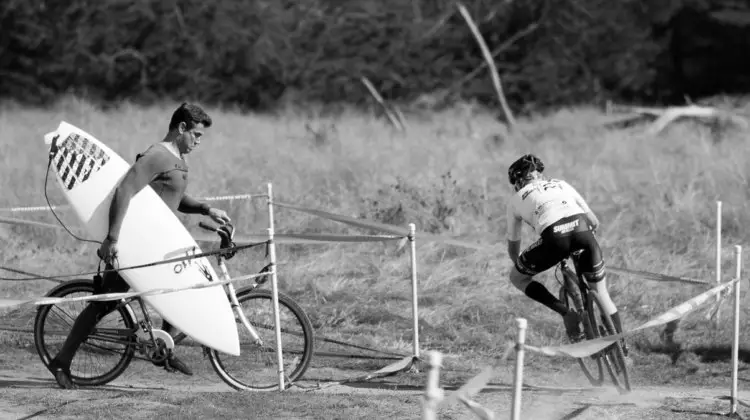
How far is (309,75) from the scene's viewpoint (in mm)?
28719

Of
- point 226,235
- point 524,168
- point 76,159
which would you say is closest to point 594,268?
point 524,168

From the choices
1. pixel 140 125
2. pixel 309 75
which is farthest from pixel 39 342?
pixel 309 75

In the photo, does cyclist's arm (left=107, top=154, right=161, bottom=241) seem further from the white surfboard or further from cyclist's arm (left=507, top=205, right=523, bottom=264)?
cyclist's arm (left=507, top=205, right=523, bottom=264)

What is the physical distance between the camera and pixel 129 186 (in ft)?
23.4

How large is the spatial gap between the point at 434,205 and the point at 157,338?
211 inches

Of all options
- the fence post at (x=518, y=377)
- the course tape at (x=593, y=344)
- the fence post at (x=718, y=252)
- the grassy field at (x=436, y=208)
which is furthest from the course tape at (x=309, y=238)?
the fence post at (x=518, y=377)

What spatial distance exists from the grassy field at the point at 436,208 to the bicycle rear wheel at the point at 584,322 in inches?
35.3

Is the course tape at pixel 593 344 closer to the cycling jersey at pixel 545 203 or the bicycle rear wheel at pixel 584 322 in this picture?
the bicycle rear wheel at pixel 584 322

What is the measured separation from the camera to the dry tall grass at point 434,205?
391 inches

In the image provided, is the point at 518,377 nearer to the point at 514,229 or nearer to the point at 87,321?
the point at 514,229

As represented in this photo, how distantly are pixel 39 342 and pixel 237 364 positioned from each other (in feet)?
4.46

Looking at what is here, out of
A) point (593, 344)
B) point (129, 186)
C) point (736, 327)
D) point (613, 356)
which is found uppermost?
point (129, 186)

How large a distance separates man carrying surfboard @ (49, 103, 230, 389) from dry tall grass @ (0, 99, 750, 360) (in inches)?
99.5

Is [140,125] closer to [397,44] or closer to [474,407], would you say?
[397,44]
